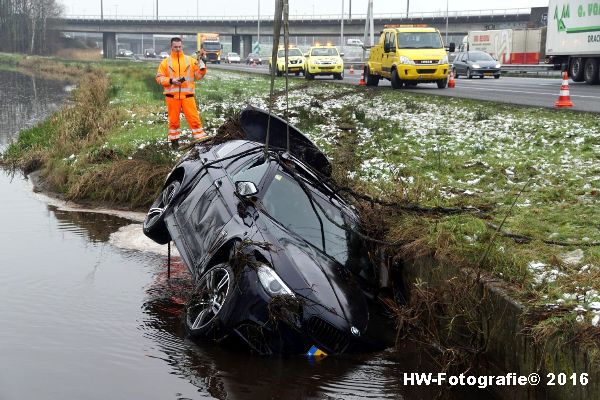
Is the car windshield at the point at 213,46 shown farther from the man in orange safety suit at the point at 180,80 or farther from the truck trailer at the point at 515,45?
the man in orange safety suit at the point at 180,80

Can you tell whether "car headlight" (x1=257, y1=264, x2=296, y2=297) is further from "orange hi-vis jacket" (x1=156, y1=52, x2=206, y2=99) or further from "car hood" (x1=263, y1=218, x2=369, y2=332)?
"orange hi-vis jacket" (x1=156, y1=52, x2=206, y2=99)

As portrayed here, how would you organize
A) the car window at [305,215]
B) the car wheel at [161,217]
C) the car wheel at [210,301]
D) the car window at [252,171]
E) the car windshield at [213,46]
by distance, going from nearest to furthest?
the car wheel at [210,301], the car window at [305,215], the car window at [252,171], the car wheel at [161,217], the car windshield at [213,46]

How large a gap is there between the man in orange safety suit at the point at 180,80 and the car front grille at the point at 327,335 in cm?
815

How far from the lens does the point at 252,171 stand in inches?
297

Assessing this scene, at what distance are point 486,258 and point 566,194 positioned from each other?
291 cm

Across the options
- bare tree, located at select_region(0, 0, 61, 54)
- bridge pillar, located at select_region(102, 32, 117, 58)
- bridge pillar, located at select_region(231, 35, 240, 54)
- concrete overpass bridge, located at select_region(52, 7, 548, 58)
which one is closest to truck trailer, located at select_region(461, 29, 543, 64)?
concrete overpass bridge, located at select_region(52, 7, 548, 58)

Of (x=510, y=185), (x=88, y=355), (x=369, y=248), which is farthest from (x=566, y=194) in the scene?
(x=88, y=355)

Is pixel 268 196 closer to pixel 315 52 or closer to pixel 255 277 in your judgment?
pixel 255 277

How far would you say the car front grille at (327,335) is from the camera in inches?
234

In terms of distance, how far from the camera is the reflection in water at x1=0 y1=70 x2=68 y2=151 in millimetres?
24706

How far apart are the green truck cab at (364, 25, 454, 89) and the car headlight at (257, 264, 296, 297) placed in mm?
21280

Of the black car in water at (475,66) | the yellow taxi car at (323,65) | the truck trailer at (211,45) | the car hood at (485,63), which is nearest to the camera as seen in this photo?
the yellow taxi car at (323,65)

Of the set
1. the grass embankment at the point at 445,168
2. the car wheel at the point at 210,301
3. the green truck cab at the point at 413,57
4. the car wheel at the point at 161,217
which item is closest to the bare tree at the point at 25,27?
the green truck cab at the point at 413,57

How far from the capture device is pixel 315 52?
37.7m
